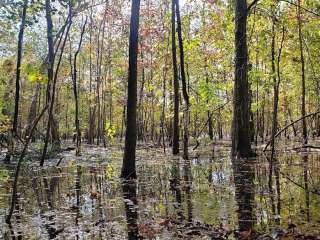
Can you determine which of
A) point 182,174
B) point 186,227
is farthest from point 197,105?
point 186,227

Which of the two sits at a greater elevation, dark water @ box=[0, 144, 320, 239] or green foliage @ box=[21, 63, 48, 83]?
green foliage @ box=[21, 63, 48, 83]

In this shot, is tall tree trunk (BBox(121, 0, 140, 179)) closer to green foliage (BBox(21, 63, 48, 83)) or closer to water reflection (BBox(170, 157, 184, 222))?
water reflection (BBox(170, 157, 184, 222))

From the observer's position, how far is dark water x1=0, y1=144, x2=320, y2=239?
5.50 m

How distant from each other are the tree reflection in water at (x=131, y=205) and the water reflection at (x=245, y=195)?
136cm

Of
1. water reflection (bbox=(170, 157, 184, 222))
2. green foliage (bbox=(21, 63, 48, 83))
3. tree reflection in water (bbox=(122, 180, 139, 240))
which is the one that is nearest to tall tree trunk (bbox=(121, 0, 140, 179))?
tree reflection in water (bbox=(122, 180, 139, 240))

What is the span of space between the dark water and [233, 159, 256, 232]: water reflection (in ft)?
0.04

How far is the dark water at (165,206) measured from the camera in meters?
5.50

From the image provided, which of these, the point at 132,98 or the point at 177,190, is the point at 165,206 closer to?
the point at 177,190

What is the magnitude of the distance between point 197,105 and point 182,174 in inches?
292

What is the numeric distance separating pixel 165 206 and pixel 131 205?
2.08 ft

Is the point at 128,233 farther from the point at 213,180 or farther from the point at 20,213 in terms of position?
the point at 213,180

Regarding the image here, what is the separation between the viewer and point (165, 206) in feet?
23.2

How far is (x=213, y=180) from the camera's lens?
1008cm

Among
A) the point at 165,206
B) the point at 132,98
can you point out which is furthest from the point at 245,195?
the point at 132,98
